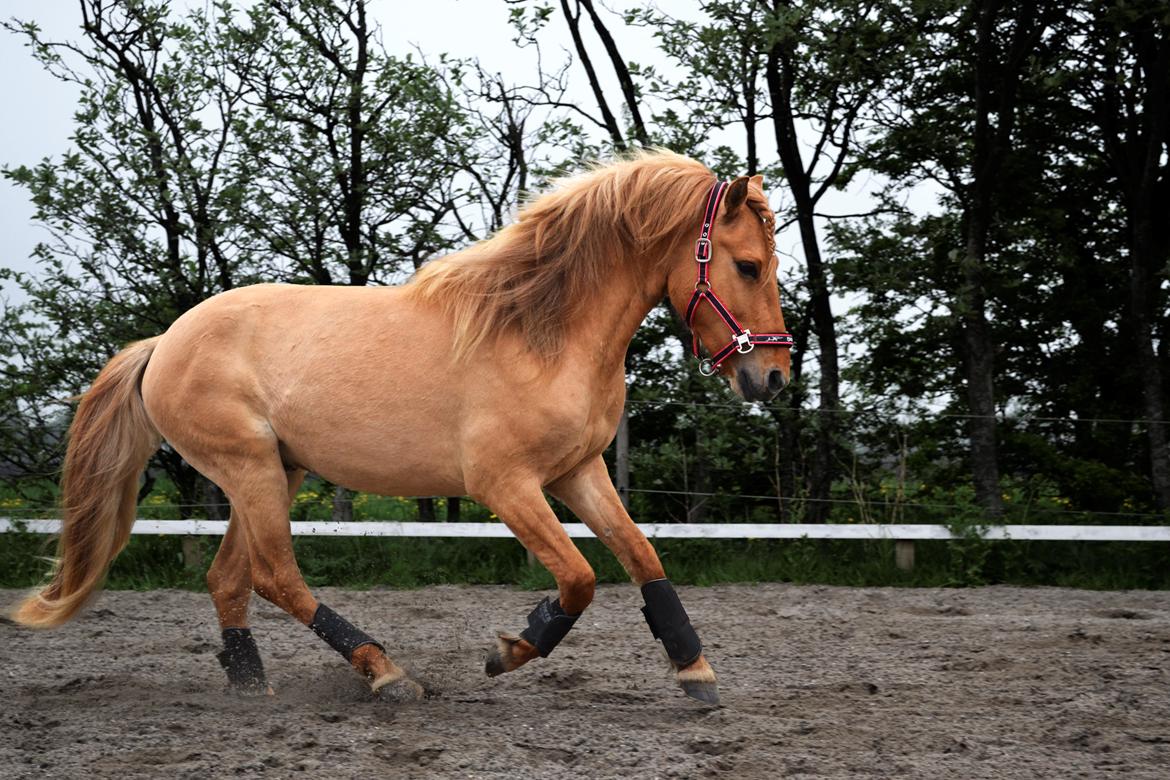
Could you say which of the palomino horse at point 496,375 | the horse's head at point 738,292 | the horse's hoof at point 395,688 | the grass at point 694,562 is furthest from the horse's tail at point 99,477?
the grass at point 694,562

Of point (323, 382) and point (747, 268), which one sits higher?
point (747, 268)

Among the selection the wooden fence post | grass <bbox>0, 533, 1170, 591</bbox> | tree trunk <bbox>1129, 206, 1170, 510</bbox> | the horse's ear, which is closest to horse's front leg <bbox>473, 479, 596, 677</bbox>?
the horse's ear

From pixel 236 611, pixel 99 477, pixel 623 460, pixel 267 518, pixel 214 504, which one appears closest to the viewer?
pixel 267 518

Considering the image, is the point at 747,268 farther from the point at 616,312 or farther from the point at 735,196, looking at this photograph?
the point at 616,312

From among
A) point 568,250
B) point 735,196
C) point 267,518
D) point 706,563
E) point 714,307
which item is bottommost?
point 706,563

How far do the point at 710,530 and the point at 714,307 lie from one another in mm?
4295

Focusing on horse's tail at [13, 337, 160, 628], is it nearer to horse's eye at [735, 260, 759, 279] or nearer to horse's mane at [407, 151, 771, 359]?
horse's mane at [407, 151, 771, 359]

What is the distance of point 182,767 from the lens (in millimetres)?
3316

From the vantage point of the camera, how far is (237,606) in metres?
4.71

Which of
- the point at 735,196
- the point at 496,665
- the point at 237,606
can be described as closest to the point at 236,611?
the point at 237,606

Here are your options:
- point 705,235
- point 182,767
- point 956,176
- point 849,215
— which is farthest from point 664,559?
point 182,767

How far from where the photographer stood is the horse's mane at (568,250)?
4.11 m

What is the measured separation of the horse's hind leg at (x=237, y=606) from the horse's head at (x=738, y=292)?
6.20 feet

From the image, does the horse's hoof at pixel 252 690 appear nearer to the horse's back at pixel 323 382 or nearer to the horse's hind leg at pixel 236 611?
the horse's hind leg at pixel 236 611
